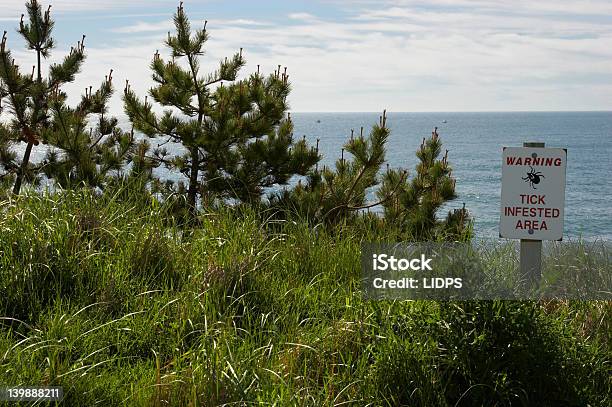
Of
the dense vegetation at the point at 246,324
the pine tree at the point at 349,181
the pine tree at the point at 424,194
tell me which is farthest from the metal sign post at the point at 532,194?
the pine tree at the point at 424,194

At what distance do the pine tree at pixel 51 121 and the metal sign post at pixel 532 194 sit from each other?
242 inches

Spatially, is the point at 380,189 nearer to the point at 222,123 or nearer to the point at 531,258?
the point at 222,123

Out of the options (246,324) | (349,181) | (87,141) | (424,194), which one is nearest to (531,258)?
(246,324)

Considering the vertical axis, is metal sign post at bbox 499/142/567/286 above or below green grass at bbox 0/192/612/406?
above

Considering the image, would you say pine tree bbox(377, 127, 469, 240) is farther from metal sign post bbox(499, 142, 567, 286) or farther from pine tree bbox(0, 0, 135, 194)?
metal sign post bbox(499, 142, 567, 286)

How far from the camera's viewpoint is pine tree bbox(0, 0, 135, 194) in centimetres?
996

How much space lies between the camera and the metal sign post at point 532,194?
4605 mm

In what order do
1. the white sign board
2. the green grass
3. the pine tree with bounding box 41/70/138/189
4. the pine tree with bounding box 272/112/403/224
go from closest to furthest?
the green grass
the white sign board
the pine tree with bounding box 272/112/403/224
the pine tree with bounding box 41/70/138/189

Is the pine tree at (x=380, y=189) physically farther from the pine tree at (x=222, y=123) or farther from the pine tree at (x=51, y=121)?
the pine tree at (x=51, y=121)

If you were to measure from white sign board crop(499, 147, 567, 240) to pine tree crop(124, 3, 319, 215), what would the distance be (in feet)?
16.5

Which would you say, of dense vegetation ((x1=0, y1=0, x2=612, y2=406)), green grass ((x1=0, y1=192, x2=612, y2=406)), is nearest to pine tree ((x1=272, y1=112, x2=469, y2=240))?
dense vegetation ((x1=0, y1=0, x2=612, y2=406))

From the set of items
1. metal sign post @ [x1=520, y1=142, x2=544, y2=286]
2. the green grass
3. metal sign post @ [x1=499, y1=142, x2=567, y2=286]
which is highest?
metal sign post @ [x1=499, y1=142, x2=567, y2=286]

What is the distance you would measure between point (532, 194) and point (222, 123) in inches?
214

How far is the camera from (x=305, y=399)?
344 centimetres
